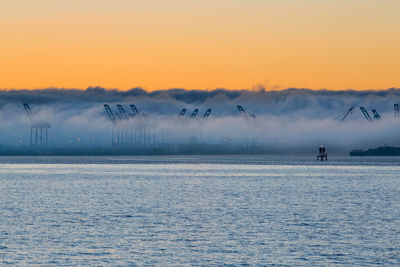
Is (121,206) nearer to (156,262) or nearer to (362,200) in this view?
(362,200)

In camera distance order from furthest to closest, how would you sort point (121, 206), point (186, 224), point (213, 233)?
point (121, 206), point (186, 224), point (213, 233)

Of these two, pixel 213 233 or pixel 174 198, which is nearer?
pixel 213 233

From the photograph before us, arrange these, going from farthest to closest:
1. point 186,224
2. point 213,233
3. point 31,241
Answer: point 186,224 → point 213,233 → point 31,241

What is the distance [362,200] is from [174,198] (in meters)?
22.1

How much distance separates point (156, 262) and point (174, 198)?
50.8 meters

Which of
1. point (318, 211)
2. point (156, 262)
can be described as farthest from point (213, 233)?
point (318, 211)

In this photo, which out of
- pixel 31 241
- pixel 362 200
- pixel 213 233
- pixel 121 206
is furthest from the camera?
pixel 362 200

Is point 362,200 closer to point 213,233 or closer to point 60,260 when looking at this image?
point 213,233

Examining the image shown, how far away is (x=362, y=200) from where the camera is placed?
85.1m

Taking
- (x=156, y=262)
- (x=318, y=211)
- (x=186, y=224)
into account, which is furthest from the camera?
(x=318, y=211)

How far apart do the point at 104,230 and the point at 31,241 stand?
272 inches

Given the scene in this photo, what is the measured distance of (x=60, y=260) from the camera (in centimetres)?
3778

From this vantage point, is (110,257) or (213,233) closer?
(110,257)

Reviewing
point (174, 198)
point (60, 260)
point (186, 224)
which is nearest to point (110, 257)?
point (60, 260)
